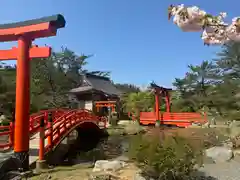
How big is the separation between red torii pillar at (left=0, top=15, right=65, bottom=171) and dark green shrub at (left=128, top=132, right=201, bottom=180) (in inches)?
125

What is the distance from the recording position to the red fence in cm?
2033

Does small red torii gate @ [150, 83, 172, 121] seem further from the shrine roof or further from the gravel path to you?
the shrine roof

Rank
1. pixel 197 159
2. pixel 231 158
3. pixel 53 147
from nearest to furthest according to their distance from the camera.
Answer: pixel 197 159, pixel 231 158, pixel 53 147

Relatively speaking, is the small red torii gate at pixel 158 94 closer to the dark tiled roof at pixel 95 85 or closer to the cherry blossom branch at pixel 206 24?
the dark tiled roof at pixel 95 85

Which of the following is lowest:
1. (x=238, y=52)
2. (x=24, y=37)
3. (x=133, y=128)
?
(x=133, y=128)

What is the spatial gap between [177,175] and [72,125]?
9.03 m

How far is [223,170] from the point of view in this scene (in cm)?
617

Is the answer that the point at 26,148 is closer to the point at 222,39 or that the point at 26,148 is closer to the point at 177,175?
the point at 177,175

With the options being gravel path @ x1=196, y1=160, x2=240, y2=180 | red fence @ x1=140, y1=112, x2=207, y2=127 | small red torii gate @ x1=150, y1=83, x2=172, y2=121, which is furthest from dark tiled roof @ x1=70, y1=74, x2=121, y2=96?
gravel path @ x1=196, y1=160, x2=240, y2=180

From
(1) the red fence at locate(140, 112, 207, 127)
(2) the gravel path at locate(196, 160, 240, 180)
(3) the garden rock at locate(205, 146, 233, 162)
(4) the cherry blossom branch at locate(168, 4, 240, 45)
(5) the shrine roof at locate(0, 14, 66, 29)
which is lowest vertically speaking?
(2) the gravel path at locate(196, 160, 240, 180)

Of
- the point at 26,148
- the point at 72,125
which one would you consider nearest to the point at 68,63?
the point at 72,125

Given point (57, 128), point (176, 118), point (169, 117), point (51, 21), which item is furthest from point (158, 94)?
point (51, 21)

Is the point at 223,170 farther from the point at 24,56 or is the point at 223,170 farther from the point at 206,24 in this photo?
the point at 24,56

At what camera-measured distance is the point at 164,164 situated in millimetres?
4555
